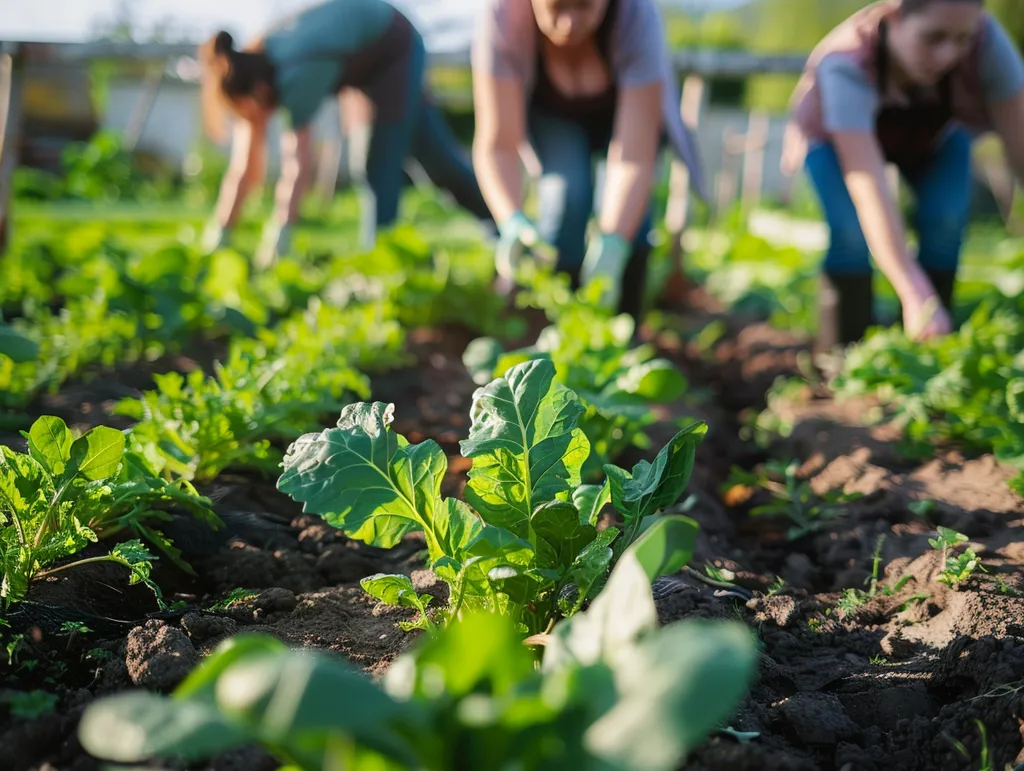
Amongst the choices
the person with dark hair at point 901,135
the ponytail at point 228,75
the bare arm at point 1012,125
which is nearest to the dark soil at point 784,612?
the person with dark hair at point 901,135

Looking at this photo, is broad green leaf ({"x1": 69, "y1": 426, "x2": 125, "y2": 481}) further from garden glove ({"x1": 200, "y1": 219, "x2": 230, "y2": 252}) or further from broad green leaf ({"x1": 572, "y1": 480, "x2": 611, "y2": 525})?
garden glove ({"x1": 200, "y1": 219, "x2": 230, "y2": 252})

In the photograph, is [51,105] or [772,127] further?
[772,127]

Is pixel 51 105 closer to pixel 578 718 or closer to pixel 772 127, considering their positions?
pixel 772 127

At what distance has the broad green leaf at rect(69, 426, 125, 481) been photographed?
1.50m

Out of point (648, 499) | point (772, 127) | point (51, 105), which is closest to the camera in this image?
point (648, 499)

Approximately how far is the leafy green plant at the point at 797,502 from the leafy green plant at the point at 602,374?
31 cm

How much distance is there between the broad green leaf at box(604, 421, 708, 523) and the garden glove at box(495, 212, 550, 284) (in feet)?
6.51

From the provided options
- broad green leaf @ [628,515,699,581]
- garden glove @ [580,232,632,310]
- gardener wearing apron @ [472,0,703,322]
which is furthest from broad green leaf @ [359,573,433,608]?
garden glove @ [580,232,632,310]

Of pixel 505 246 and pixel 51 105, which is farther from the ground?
pixel 51 105

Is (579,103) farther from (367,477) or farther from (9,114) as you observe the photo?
(9,114)

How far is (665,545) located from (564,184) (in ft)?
9.34

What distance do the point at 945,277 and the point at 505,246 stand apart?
1.72 meters

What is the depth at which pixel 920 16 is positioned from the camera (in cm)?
301

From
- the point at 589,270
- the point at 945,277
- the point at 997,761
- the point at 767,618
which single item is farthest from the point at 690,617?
the point at 945,277
